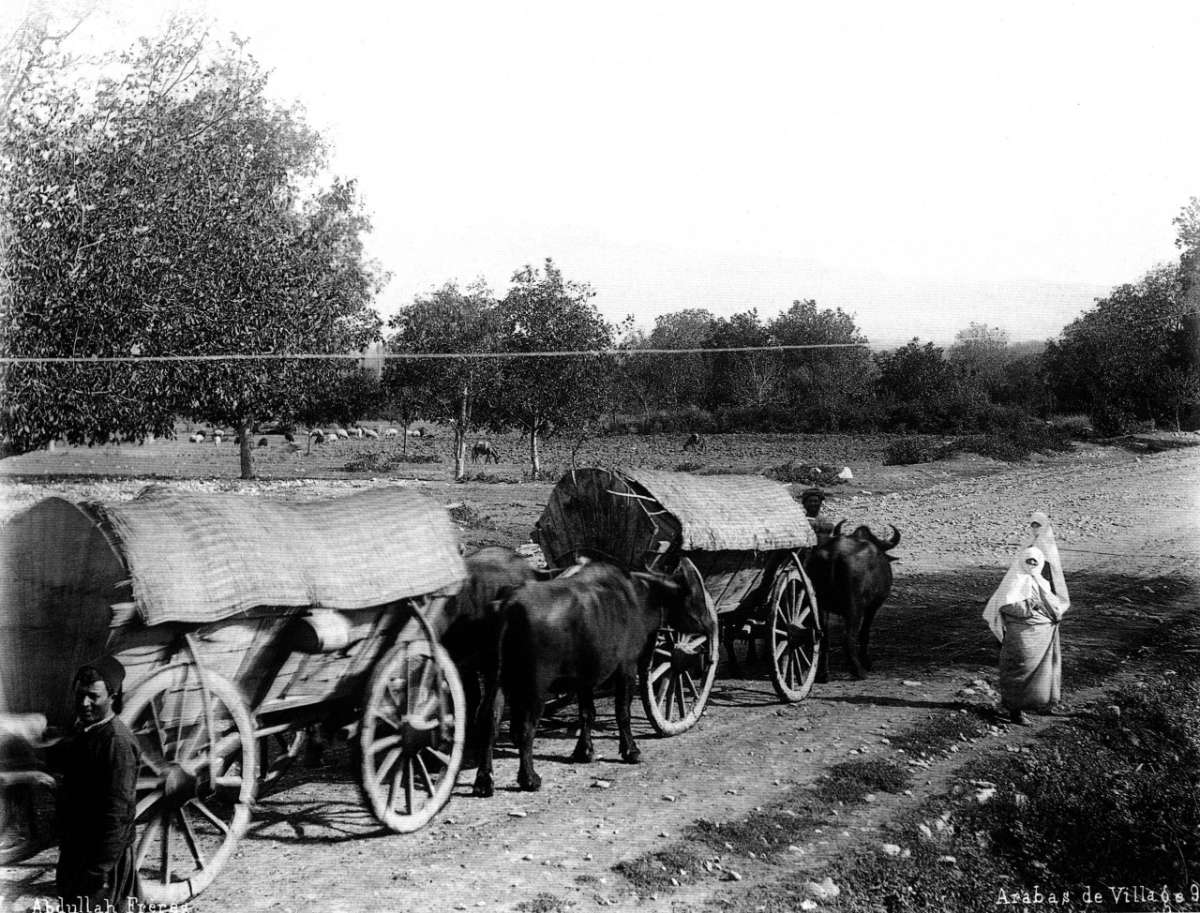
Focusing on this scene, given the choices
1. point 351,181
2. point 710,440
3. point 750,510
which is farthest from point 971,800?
point 710,440

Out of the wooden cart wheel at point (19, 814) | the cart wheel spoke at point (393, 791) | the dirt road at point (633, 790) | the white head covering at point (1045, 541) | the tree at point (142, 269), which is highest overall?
the tree at point (142, 269)

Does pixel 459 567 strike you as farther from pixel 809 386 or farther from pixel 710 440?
pixel 809 386

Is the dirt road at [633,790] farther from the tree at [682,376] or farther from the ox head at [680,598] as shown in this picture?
the tree at [682,376]

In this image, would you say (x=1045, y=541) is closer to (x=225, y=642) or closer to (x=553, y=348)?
(x=225, y=642)

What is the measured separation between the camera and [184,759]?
5219mm

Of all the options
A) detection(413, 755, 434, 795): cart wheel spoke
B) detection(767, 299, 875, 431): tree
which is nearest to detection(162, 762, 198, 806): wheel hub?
detection(413, 755, 434, 795): cart wheel spoke

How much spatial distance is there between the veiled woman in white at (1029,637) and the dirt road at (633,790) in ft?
1.36

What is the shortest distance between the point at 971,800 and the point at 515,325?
26.3 meters

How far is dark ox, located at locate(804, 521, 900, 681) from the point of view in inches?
429

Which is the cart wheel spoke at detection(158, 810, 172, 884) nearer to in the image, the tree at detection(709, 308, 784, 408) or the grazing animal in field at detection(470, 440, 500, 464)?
the grazing animal in field at detection(470, 440, 500, 464)

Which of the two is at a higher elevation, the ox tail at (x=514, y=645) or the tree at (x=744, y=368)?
the tree at (x=744, y=368)

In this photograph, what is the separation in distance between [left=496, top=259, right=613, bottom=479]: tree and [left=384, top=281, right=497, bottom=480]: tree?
126 centimetres

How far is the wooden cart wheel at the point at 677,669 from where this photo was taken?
28.0ft

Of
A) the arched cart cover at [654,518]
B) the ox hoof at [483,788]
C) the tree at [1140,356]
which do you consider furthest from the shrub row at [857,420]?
the ox hoof at [483,788]
